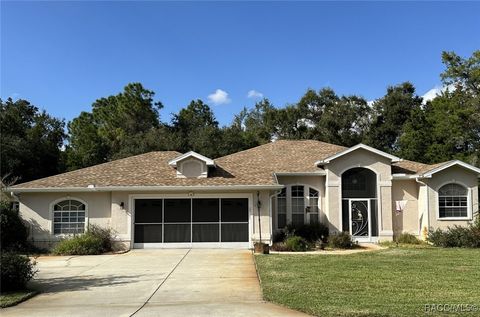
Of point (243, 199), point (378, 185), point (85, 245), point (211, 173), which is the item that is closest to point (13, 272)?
point (85, 245)

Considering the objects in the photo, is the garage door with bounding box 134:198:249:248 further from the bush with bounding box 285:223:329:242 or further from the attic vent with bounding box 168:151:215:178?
the bush with bounding box 285:223:329:242

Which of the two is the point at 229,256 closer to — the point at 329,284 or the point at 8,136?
the point at 329,284

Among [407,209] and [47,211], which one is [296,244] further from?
[47,211]

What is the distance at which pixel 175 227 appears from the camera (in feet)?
71.2

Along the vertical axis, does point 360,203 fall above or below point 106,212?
above

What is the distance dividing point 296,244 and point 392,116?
34374 millimetres

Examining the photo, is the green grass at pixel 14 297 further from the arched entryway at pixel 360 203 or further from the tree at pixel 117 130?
the tree at pixel 117 130

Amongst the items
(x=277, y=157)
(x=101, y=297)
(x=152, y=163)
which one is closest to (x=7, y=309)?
(x=101, y=297)

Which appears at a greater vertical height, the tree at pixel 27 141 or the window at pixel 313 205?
the tree at pixel 27 141

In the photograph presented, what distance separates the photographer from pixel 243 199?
2177 centimetres

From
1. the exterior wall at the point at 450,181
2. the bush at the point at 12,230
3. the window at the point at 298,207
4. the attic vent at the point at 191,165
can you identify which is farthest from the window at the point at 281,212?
the bush at the point at 12,230

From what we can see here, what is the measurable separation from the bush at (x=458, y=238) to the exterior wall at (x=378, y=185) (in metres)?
2.34

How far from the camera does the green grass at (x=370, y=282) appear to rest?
906 cm

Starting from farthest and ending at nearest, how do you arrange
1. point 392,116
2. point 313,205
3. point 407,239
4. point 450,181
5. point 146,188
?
point 392,116 → point 313,205 → point 450,181 → point 407,239 → point 146,188
